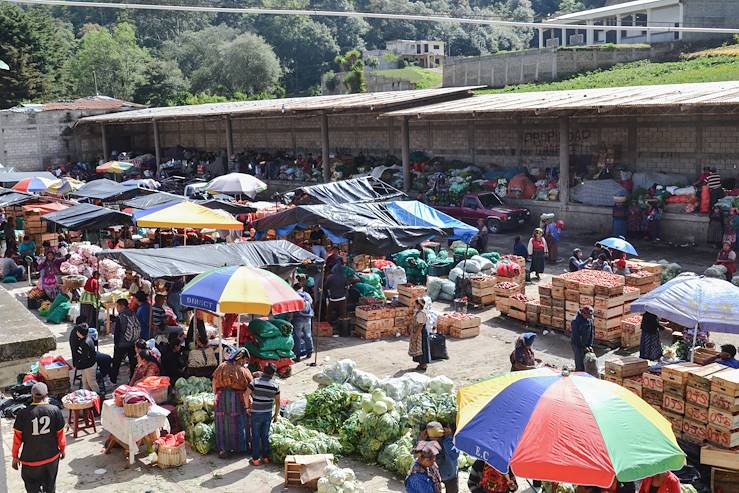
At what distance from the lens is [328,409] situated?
10.0m

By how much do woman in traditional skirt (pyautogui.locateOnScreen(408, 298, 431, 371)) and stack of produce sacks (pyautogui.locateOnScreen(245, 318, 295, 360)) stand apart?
1.98m

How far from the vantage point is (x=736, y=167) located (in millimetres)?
22938

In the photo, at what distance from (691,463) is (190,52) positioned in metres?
101

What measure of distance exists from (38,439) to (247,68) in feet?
271

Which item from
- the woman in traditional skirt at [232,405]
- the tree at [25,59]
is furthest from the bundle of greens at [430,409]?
the tree at [25,59]

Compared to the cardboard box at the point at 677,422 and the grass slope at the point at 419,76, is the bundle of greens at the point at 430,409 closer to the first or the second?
the cardboard box at the point at 677,422

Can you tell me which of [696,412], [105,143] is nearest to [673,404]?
[696,412]

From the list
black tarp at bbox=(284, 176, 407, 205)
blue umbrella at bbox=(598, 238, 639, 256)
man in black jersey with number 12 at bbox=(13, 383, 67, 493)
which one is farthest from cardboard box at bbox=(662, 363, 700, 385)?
black tarp at bbox=(284, 176, 407, 205)

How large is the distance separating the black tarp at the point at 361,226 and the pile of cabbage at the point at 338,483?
7238 mm

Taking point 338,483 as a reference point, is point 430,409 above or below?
above

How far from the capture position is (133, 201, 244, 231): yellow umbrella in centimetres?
1619

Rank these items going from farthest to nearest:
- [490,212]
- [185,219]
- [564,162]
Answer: [490,212], [564,162], [185,219]

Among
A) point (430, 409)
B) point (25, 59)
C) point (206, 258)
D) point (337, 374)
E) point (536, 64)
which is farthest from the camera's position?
point (25, 59)

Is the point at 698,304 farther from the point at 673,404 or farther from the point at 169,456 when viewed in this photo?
the point at 169,456
